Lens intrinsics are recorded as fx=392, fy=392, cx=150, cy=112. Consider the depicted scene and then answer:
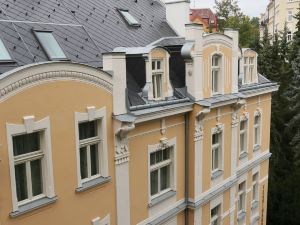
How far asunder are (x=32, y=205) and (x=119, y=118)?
3.06 meters

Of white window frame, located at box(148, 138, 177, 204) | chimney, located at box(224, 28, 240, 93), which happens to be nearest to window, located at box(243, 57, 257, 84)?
chimney, located at box(224, 28, 240, 93)

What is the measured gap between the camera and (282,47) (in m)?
33.4

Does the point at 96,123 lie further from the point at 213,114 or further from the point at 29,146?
the point at 213,114

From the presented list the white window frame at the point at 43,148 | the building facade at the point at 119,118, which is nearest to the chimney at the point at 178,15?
the building facade at the point at 119,118

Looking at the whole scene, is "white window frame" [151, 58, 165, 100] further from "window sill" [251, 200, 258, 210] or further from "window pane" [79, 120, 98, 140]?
"window sill" [251, 200, 258, 210]

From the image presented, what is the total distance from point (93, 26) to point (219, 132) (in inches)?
246

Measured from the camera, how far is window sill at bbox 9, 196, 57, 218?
7.89m

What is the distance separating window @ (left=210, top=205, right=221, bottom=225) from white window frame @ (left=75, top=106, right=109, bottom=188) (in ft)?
23.5

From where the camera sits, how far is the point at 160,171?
12.6 meters

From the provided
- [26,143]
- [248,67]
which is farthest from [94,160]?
[248,67]

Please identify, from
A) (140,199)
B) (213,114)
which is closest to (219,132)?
(213,114)

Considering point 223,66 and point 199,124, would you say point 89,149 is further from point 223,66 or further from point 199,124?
point 223,66

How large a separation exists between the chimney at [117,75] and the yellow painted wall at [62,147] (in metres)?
0.25

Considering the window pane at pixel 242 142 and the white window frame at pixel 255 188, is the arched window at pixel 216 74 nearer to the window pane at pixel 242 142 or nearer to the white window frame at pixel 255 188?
the window pane at pixel 242 142
